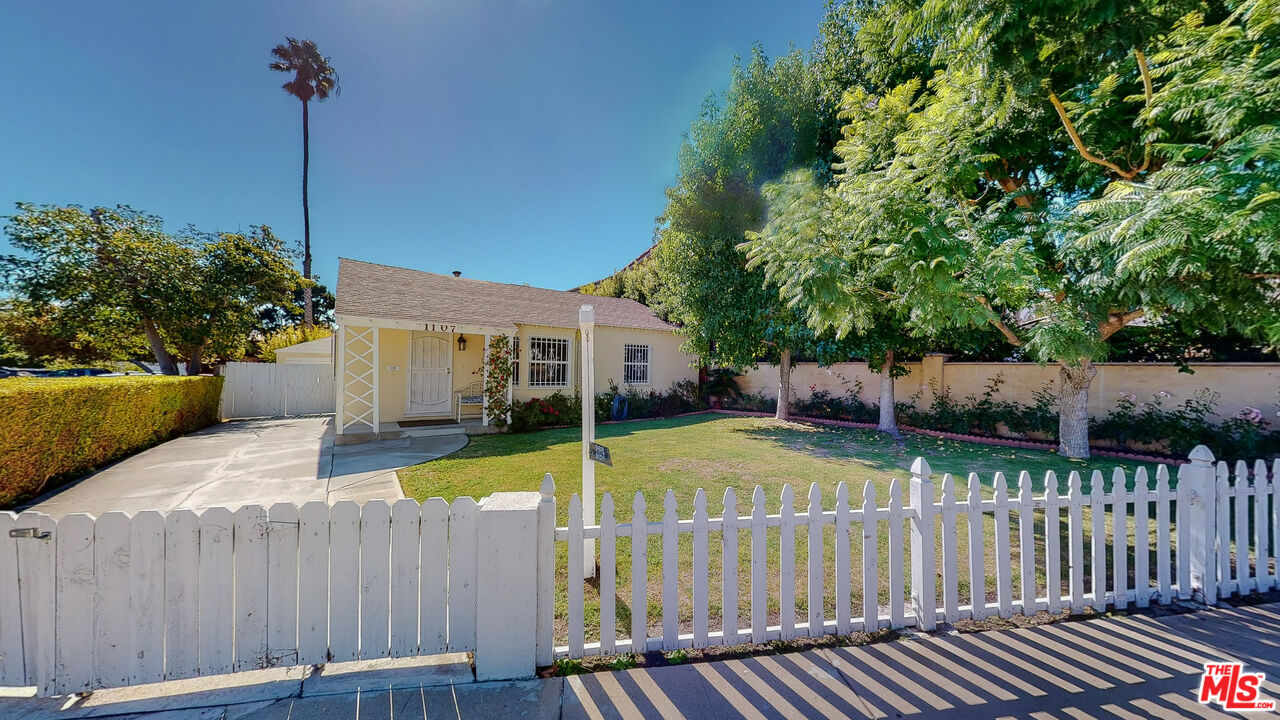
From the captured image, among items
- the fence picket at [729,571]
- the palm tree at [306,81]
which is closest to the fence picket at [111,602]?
the fence picket at [729,571]

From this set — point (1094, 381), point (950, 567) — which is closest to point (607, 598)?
point (950, 567)

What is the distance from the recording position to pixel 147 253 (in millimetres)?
12734

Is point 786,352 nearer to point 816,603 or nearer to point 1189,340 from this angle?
point 1189,340

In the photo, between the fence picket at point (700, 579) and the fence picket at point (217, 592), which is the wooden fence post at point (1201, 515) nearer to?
the fence picket at point (700, 579)

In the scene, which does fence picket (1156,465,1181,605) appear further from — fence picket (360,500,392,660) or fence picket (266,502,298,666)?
fence picket (266,502,298,666)

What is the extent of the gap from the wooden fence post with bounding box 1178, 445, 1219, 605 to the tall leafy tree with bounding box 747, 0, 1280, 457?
4.10 ft

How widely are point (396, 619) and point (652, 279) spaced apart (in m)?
17.9

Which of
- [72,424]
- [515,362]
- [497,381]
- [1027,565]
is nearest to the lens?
[1027,565]

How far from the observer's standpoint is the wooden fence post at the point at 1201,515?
3.00 m

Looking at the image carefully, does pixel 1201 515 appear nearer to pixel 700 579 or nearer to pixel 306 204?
pixel 700 579

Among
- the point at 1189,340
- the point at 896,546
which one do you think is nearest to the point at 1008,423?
the point at 1189,340

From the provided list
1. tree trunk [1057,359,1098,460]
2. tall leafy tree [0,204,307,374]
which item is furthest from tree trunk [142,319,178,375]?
tree trunk [1057,359,1098,460]

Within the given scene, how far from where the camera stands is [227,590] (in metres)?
2.12

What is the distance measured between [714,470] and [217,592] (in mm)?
5630
